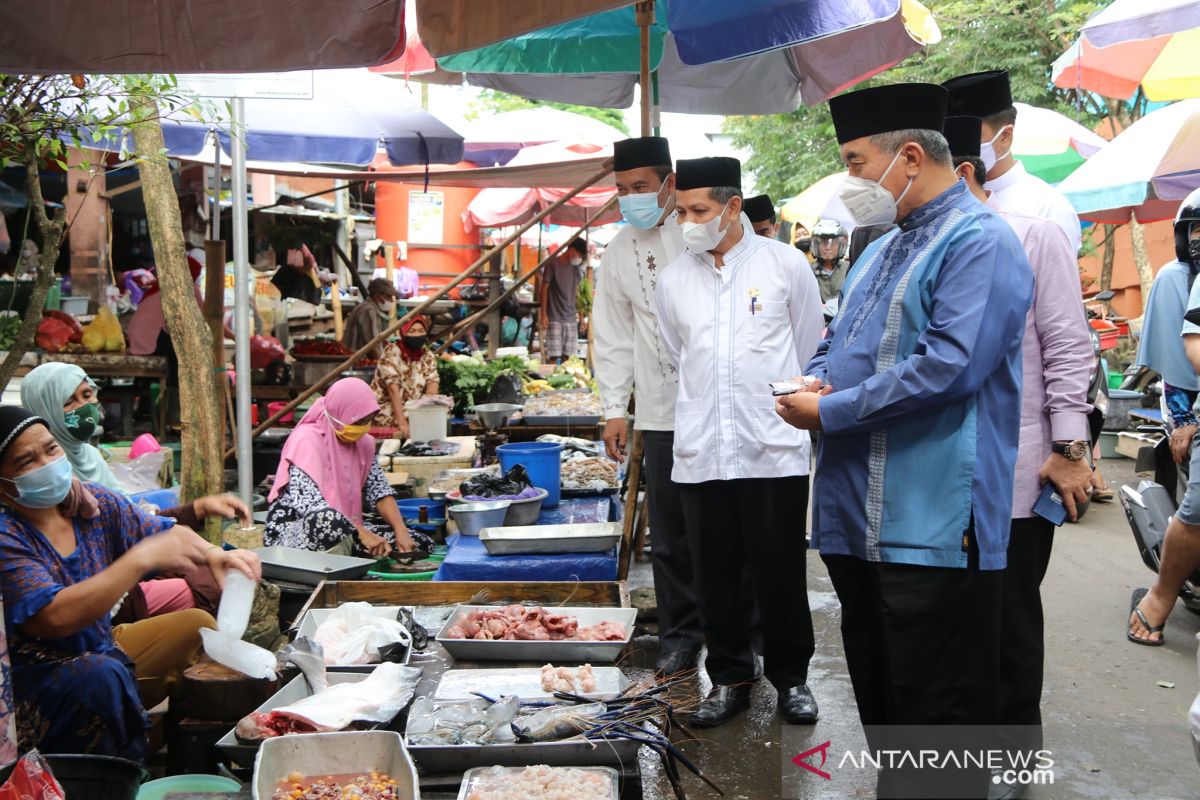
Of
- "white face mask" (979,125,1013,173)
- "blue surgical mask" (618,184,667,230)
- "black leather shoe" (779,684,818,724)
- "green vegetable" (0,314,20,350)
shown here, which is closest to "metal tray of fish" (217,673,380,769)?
"black leather shoe" (779,684,818,724)

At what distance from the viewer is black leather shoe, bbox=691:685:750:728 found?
424cm

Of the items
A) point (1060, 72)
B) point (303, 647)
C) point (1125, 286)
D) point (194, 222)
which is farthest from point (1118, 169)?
point (1125, 286)

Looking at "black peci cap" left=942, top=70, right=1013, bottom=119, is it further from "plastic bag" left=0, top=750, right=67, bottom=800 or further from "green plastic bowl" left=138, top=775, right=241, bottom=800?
"plastic bag" left=0, top=750, right=67, bottom=800

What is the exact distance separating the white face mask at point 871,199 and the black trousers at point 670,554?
1971 mm

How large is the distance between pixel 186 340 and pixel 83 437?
0.79 meters

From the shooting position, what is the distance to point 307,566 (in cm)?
496

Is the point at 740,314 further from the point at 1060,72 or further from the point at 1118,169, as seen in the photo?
the point at 1060,72

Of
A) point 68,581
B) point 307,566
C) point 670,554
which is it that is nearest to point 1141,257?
point 670,554

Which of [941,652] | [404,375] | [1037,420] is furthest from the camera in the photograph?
[404,375]

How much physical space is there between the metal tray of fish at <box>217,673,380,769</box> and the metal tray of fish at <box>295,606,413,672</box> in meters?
0.05

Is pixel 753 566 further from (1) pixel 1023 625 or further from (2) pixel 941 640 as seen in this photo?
(2) pixel 941 640

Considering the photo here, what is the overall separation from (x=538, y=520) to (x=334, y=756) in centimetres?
278

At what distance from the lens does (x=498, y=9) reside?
3529 mm

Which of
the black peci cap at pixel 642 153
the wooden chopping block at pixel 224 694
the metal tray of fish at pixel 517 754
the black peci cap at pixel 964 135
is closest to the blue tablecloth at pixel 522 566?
the wooden chopping block at pixel 224 694
